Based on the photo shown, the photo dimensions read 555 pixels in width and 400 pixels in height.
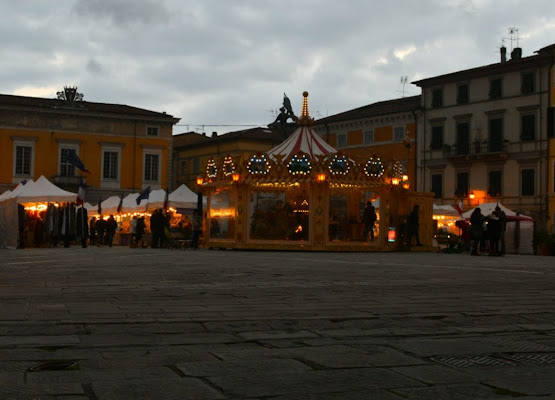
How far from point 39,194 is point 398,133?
33.5 metres

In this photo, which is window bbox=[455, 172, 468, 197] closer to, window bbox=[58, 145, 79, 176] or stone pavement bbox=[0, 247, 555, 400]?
window bbox=[58, 145, 79, 176]

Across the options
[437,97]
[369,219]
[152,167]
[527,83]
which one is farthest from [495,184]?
[152,167]

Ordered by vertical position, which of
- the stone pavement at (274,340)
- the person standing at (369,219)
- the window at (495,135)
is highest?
the window at (495,135)

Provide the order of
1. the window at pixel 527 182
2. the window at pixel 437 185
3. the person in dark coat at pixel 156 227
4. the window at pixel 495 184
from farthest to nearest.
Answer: the window at pixel 437 185, the window at pixel 495 184, the window at pixel 527 182, the person in dark coat at pixel 156 227

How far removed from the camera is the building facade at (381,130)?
58.3m

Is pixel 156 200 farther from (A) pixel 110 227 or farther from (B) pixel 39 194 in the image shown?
(B) pixel 39 194

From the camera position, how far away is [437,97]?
187ft

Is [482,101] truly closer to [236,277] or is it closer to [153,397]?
[236,277]

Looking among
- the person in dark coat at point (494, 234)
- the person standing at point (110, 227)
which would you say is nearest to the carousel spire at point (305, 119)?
the person in dark coat at point (494, 234)

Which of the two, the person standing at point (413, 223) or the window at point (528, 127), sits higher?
the window at point (528, 127)

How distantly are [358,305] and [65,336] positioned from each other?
12.3ft

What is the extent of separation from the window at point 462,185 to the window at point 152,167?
24583mm

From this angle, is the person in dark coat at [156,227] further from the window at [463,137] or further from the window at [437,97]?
the window at [437,97]

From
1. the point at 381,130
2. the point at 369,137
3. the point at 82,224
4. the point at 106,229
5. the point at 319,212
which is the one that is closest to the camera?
the point at 319,212
